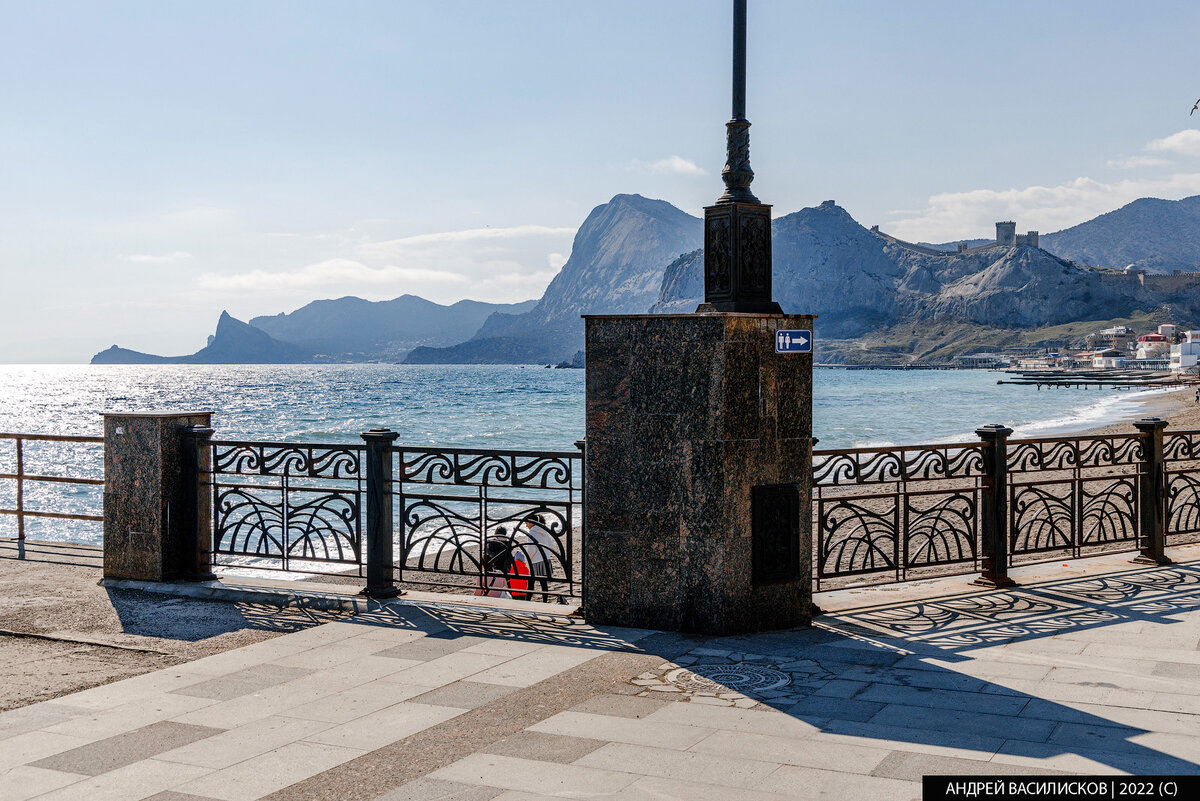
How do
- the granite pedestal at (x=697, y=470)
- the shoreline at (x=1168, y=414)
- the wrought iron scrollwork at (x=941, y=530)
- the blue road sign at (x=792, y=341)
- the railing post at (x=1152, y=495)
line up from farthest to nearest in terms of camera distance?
the shoreline at (x=1168, y=414) → the railing post at (x=1152, y=495) → the wrought iron scrollwork at (x=941, y=530) → the blue road sign at (x=792, y=341) → the granite pedestal at (x=697, y=470)

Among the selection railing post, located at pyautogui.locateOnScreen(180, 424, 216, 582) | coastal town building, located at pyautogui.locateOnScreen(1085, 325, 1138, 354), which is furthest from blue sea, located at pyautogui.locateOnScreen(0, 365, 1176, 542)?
coastal town building, located at pyautogui.locateOnScreen(1085, 325, 1138, 354)

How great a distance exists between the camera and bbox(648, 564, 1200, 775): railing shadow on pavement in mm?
4434

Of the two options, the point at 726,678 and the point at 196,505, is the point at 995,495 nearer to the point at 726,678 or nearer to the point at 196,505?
the point at 726,678

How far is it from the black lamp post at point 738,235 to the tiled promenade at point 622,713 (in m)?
2.27

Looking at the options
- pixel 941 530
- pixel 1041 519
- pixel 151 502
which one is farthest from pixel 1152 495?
pixel 151 502

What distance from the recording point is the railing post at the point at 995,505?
316 inches

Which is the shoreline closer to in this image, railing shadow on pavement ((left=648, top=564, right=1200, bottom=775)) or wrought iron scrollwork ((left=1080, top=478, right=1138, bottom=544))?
wrought iron scrollwork ((left=1080, top=478, right=1138, bottom=544))

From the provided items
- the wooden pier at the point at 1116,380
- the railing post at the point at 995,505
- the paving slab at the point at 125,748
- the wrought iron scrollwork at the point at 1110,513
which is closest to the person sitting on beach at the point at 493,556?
the paving slab at the point at 125,748

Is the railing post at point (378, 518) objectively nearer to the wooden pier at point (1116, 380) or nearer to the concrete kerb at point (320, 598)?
the concrete kerb at point (320, 598)

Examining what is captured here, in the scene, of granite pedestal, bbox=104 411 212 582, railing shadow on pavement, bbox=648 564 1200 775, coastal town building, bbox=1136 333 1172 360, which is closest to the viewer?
railing shadow on pavement, bbox=648 564 1200 775

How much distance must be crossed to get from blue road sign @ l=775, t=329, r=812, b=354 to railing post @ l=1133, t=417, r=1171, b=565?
406 centimetres

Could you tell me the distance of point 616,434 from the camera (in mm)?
6742

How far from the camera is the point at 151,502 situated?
27.3 ft

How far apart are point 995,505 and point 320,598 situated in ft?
17.7
